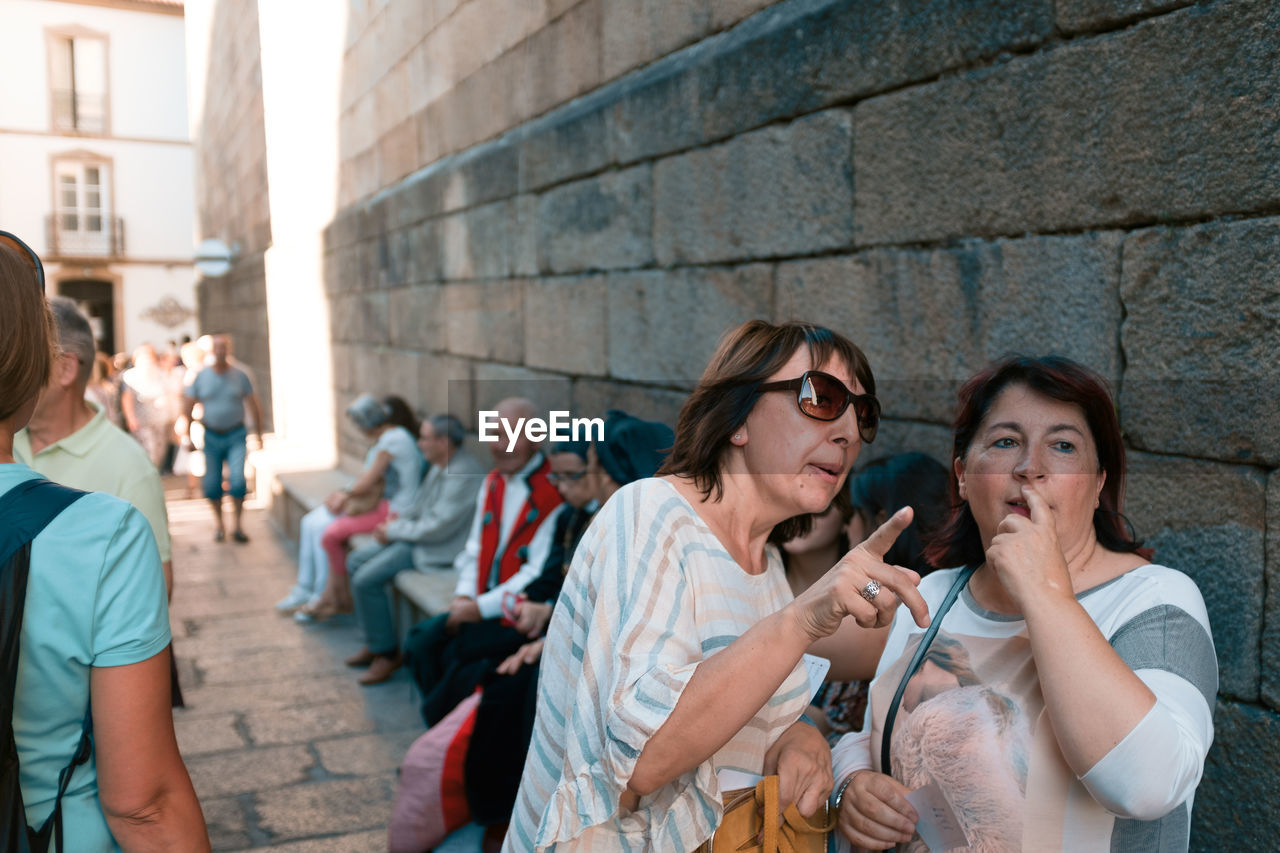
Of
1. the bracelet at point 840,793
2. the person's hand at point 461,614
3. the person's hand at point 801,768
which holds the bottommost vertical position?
the person's hand at point 461,614

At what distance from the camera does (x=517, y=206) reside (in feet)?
20.3

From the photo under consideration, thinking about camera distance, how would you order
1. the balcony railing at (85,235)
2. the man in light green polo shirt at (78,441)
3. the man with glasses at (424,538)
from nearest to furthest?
the man in light green polo shirt at (78,441)
the man with glasses at (424,538)
the balcony railing at (85,235)

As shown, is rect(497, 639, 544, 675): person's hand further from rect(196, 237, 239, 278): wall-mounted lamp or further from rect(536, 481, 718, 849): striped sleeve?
rect(196, 237, 239, 278): wall-mounted lamp

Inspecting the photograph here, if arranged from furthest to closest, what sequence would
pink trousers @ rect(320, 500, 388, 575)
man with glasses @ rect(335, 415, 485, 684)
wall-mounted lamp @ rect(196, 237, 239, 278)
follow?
wall-mounted lamp @ rect(196, 237, 239, 278), pink trousers @ rect(320, 500, 388, 575), man with glasses @ rect(335, 415, 485, 684)

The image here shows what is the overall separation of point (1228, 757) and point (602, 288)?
11.8ft

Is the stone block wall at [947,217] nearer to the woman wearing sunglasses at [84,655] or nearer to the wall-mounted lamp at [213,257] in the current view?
the woman wearing sunglasses at [84,655]

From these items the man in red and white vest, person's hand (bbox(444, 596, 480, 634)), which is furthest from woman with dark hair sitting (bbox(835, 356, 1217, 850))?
person's hand (bbox(444, 596, 480, 634))

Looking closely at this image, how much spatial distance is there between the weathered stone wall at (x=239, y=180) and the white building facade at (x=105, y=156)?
856cm

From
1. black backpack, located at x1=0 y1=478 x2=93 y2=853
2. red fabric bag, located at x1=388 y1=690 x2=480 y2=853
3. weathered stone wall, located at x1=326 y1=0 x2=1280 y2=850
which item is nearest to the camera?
black backpack, located at x1=0 y1=478 x2=93 y2=853

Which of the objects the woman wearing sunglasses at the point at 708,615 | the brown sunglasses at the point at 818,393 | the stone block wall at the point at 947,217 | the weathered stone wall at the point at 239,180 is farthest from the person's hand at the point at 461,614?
the weathered stone wall at the point at 239,180

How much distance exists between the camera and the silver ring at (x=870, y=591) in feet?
4.83

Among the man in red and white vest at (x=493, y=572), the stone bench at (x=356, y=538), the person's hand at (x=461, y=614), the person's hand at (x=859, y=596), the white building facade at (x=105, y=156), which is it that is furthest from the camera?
the white building facade at (x=105, y=156)

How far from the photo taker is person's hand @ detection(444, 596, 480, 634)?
461cm

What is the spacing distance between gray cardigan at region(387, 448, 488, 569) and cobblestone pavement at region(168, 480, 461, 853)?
76cm
